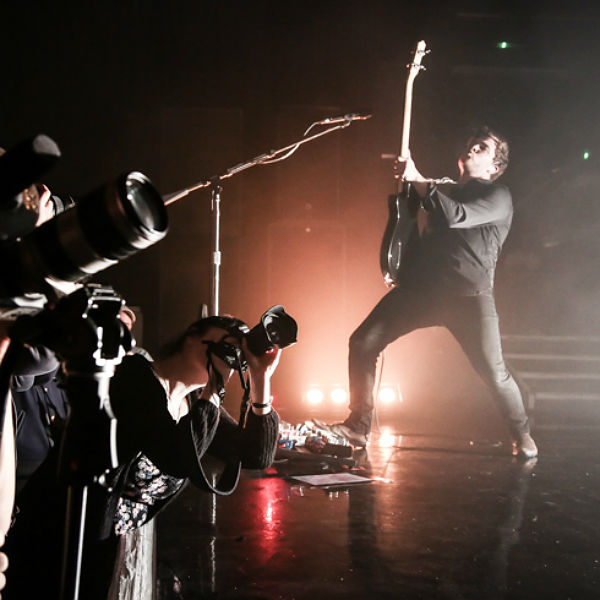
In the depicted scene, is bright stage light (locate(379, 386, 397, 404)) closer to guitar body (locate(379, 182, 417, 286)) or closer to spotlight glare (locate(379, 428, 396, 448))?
spotlight glare (locate(379, 428, 396, 448))

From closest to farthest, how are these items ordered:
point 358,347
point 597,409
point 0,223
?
1. point 0,223
2. point 358,347
3. point 597,409

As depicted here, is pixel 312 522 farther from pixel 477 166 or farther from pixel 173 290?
pixel 173 290

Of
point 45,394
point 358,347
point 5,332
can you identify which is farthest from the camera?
point 358,347

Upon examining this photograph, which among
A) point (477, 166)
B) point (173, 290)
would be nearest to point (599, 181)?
point (477, 166)

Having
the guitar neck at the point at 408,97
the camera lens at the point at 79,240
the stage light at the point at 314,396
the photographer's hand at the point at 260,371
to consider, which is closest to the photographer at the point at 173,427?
the photographer's hand at the point at 260,371

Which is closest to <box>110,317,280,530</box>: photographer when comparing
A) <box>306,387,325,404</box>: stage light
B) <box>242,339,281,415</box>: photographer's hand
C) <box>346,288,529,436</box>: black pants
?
<box>242,339,281,415</box>: photographer's hand

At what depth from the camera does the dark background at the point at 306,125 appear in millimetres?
5531

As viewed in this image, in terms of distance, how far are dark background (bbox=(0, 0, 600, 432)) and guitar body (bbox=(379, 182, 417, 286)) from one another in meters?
1.89

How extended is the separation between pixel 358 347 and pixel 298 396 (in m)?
2.08

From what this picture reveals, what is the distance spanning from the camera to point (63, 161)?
17.8 feet

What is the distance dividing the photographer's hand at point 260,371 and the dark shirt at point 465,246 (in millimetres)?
2634

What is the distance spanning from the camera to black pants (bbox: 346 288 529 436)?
12.9 feet

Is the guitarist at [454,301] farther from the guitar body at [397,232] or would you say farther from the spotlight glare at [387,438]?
the spotlight glare at [387,438]

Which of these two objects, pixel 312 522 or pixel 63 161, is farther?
pixel 63 161
